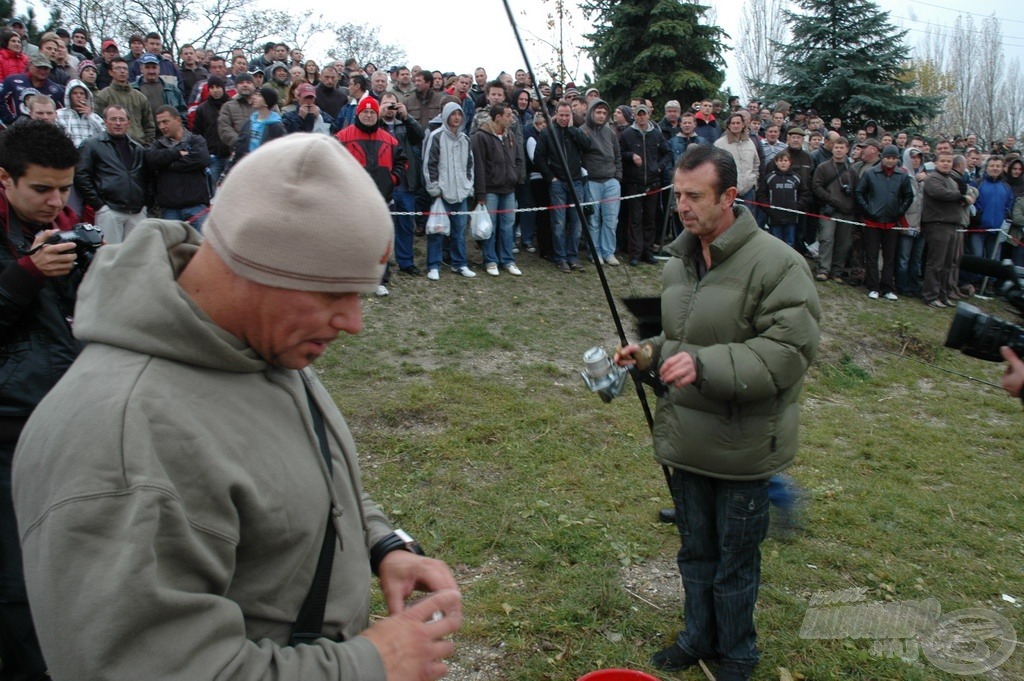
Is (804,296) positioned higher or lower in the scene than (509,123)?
lower

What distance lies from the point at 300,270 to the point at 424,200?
10322 millimetres

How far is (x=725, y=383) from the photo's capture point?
10.7 feet

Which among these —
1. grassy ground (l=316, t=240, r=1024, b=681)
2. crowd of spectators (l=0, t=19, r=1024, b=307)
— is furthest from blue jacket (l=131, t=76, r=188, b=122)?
grassy ground (l=316, t=240, r=1024, b=681)

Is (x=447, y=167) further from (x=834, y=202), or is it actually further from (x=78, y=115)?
(x=834, y=202)

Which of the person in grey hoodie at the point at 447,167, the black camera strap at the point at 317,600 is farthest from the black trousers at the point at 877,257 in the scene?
the black camera strap at the point at 317,600

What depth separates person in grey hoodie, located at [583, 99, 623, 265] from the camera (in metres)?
11.8

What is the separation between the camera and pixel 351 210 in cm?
145

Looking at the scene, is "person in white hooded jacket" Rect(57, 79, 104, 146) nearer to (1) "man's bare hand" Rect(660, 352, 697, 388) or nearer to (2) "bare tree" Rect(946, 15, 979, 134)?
(1) "man's bare hand" Rect(660, 352, 697, 388)

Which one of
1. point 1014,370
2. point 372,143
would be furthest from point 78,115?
point 1014,370

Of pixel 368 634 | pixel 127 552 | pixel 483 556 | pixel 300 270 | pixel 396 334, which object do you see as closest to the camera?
pixel 127 552

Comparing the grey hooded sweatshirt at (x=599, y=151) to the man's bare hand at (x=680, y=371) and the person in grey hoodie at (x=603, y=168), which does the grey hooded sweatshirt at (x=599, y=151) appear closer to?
the person in grey hoodie at (x=603, y=168)

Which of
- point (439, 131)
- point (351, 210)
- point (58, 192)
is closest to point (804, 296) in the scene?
point (351, 210)

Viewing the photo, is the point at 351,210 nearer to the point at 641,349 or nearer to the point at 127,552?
the point at 127,552

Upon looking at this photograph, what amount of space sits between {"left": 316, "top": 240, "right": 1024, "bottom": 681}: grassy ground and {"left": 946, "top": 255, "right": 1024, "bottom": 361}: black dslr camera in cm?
176
